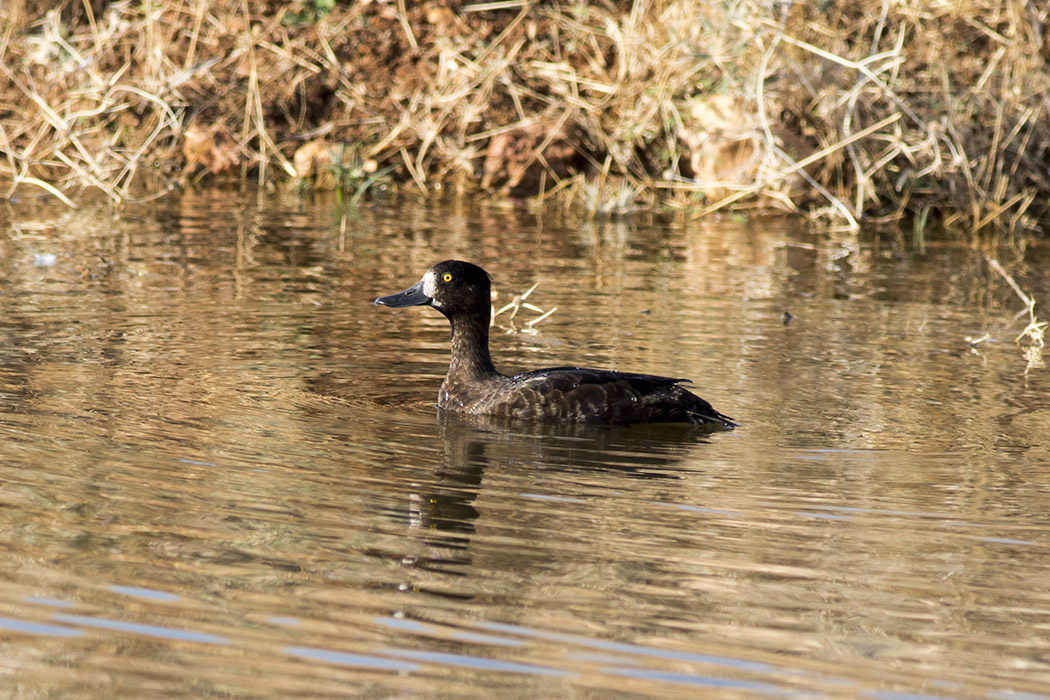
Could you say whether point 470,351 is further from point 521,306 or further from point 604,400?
point 521,306

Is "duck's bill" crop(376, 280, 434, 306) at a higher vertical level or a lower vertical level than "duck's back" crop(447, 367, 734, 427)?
higher

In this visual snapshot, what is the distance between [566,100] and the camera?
18.2 meters

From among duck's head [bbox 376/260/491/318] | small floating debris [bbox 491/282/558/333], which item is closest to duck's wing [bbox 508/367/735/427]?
duck's head [bbox 376/260/491/318]

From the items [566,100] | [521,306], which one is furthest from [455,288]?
[566,100]

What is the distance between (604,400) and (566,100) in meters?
10.8

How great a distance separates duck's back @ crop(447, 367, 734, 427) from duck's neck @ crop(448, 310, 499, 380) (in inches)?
14.7

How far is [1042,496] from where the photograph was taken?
670cm

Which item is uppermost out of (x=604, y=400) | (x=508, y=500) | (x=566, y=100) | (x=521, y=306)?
(x=566, y=100)

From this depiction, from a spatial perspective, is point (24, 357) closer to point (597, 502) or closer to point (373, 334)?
point (373, 334)

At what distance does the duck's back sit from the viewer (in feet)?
25.9

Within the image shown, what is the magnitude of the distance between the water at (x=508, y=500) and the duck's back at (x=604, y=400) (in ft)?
0.39

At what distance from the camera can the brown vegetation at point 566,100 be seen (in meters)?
16.6

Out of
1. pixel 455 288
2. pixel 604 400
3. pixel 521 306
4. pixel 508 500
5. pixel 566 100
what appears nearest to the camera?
pixel 508 500

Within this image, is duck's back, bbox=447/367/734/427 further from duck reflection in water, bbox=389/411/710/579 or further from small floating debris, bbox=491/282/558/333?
small floating debris, bbox=491/282/558/333
